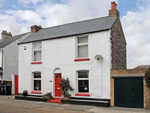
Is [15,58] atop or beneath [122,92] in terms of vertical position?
atop

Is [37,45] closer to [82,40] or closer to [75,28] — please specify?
[75,28]

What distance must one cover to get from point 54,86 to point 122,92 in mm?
6060

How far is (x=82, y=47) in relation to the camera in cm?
1489

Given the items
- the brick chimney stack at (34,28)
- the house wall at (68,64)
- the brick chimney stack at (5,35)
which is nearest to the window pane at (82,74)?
the house wall at (68,64)

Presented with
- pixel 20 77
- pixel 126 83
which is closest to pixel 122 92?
pixel 126 83

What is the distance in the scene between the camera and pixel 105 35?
13539 mm

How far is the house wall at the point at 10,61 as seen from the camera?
2244cm

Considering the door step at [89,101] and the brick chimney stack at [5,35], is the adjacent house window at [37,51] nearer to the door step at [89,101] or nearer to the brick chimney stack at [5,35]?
the door step at [89,101]

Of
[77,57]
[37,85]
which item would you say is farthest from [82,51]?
[37,85]

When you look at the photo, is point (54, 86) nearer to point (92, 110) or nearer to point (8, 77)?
point (92, 110)

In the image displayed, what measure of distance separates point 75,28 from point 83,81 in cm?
472

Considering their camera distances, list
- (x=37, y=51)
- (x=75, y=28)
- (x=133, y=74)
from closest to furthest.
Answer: (x=133, y=74) → (x=75, y=28) → (x=37, y=51)

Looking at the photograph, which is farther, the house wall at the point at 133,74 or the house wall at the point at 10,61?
the house wall at the point at 10,61

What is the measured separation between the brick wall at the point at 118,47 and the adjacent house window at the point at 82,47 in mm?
2126
